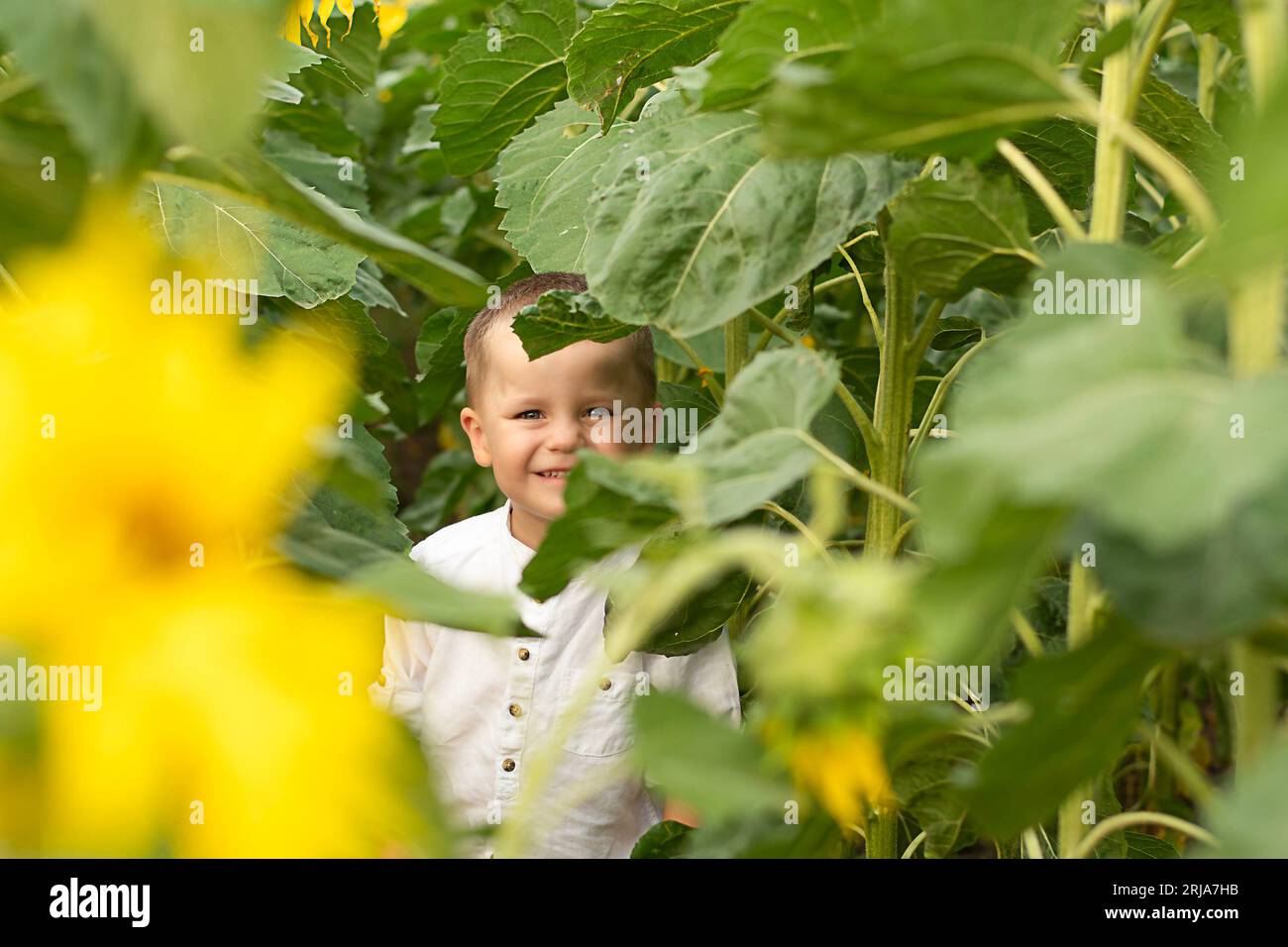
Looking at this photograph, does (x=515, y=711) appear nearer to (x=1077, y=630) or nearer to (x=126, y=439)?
(x=1077, y=630)

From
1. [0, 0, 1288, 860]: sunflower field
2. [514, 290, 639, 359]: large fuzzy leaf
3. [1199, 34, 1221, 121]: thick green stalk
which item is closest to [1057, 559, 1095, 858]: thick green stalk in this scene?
[0, 0, 1288, 860]: sunflower field

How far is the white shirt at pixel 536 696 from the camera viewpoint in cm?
103

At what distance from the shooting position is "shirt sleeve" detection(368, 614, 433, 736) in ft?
3.49

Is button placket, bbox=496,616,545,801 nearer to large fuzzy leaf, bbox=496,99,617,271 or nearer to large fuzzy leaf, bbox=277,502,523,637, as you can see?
large fuzzy leaf, bbox=496,99,617,271

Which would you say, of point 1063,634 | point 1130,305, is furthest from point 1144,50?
point 1063,634

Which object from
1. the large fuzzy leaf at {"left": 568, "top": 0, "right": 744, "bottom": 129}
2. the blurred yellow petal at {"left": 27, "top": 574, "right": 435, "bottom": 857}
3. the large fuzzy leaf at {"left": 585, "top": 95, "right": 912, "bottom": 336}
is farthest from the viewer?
the large fuzzy leaf at {"left": 568, "top": 0, "right": 744, "bottom": 129}

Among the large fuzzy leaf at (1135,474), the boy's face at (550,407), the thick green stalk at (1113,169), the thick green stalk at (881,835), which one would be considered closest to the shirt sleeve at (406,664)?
the boy's face at (550,407)

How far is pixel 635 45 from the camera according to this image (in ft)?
2.68

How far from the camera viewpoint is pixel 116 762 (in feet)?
0.98

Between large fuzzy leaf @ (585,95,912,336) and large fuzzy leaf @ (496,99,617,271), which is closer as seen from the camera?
large fuzzy leaf @ (585,95,912,336)

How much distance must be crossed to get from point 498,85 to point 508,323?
7.7 inches

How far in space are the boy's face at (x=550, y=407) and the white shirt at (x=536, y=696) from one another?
0.08 m

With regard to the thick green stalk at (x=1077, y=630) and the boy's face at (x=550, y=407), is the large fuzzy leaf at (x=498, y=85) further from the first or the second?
the thick green stalk at (x=1077, y=630)
